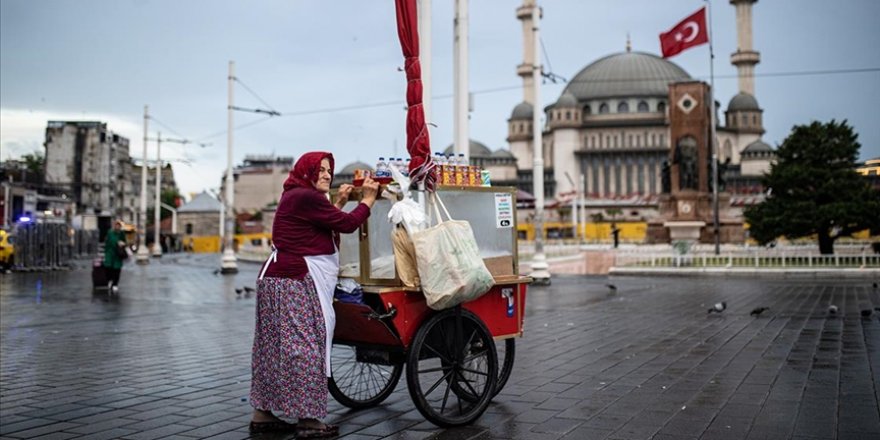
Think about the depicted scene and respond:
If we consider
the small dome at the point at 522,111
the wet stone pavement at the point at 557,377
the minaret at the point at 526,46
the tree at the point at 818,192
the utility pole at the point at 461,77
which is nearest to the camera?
the wet stone pavement at the point at 557,377

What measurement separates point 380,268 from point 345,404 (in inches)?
37.8

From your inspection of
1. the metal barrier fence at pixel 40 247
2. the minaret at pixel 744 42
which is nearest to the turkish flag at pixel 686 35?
the metal barrier fence at pixel 40 247

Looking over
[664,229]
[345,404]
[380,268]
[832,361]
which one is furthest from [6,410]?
[664,229]

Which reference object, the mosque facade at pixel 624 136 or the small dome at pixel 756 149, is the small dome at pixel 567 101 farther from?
the small dome at pixel 756 149

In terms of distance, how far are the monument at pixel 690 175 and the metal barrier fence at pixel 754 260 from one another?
10720 millimetres

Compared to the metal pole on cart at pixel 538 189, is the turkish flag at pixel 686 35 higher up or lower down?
higher up

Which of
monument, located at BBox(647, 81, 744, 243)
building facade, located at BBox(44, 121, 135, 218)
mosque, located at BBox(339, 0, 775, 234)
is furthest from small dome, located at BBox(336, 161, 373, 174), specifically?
monument, located at BBox(647, 81, 744, 243)

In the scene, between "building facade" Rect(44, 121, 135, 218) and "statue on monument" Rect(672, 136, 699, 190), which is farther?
"building facade" Rect(44, 121, 135, 218)

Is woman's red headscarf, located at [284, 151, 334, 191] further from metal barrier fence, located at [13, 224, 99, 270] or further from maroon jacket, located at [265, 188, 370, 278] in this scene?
metal barrier fence, located at [13, 224, 99, 270]

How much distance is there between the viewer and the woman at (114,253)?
1752 centimetres

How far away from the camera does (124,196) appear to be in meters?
87.6

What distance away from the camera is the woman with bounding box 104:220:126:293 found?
17516 millimetres

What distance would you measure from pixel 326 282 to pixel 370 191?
2.09 feet

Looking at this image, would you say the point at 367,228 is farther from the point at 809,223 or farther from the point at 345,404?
the point at 809,223
